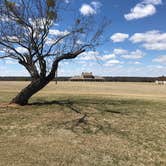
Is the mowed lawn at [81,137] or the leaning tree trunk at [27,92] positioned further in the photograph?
the leaning tree trunk at [27,92]

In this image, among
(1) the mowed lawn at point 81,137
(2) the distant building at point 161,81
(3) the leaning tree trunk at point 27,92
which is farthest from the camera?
(2) the distant building at point 161,81

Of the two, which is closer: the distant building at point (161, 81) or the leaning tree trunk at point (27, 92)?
the leaning tree trunk at point (27, 92)

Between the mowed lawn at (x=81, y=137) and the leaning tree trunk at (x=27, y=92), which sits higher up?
the leaning tree trunk at (x=27, y=92)

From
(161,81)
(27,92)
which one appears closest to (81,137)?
(27,92)

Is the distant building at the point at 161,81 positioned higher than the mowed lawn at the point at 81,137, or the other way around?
the distant building at the point at 161,81

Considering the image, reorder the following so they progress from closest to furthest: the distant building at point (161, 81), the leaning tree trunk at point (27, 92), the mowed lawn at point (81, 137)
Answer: the mowed lawn at point (81, 137) < the leaning tree trunk at point (27, 92) < the distant building at point (161, 81)

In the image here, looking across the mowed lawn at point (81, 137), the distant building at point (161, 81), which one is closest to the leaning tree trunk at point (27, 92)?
the mowed lawn at point (81, 137)

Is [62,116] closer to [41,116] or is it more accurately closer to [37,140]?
[41,116]

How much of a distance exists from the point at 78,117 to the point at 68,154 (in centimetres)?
426

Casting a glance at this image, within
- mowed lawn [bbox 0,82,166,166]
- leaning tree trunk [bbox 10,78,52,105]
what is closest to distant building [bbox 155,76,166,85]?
leaning tree trunk [bbox 10,78,52,105]

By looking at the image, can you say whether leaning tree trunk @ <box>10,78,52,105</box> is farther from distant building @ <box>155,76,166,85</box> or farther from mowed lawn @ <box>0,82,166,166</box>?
distant building @ <box>155,76,166,85</box>

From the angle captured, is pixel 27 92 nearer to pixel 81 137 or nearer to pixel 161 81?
pixel 81 137

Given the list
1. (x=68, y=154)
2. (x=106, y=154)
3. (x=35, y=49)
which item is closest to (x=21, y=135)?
(x=68, y=154)

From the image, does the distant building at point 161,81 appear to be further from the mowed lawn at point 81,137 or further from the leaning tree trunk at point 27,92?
the mowed lawn at point 81,137
